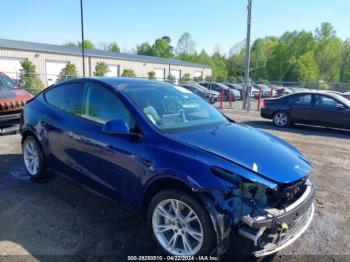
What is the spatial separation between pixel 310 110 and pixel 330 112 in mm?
681

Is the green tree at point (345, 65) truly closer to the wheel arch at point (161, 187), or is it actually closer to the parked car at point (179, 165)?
the parked car at point (179, 165)

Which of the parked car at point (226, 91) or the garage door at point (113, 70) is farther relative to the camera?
the garage door at point (113, 70)

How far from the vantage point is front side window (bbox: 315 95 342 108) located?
34.8 feet

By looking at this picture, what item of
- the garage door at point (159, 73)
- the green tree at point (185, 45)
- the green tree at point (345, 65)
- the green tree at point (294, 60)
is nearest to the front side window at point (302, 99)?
the garage door at point (159, 73)

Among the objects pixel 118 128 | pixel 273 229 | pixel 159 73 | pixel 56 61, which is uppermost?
pixel 56 61

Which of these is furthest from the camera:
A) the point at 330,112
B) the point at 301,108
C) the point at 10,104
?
the point at 301,108

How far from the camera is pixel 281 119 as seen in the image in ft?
38.8

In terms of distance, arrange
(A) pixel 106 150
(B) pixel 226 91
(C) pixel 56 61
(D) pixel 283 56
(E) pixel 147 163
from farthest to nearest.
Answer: (D) pixel 283 56 < (C) pixel 56 61 < (B) pixel 226 91 < (A) pixel 106 150 < (E) pixel 147 163

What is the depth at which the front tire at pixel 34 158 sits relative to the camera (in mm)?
4645

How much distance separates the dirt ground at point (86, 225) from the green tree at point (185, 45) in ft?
326

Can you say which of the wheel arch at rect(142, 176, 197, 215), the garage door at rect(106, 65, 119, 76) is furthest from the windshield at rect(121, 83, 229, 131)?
the garage door at rect(106, 65, 119, 76)

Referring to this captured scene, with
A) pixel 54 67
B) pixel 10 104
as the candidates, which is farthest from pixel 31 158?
pixel 54 67

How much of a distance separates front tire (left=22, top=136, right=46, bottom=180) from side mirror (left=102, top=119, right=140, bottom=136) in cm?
197

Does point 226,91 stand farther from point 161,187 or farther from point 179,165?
Answer: point 179,165
